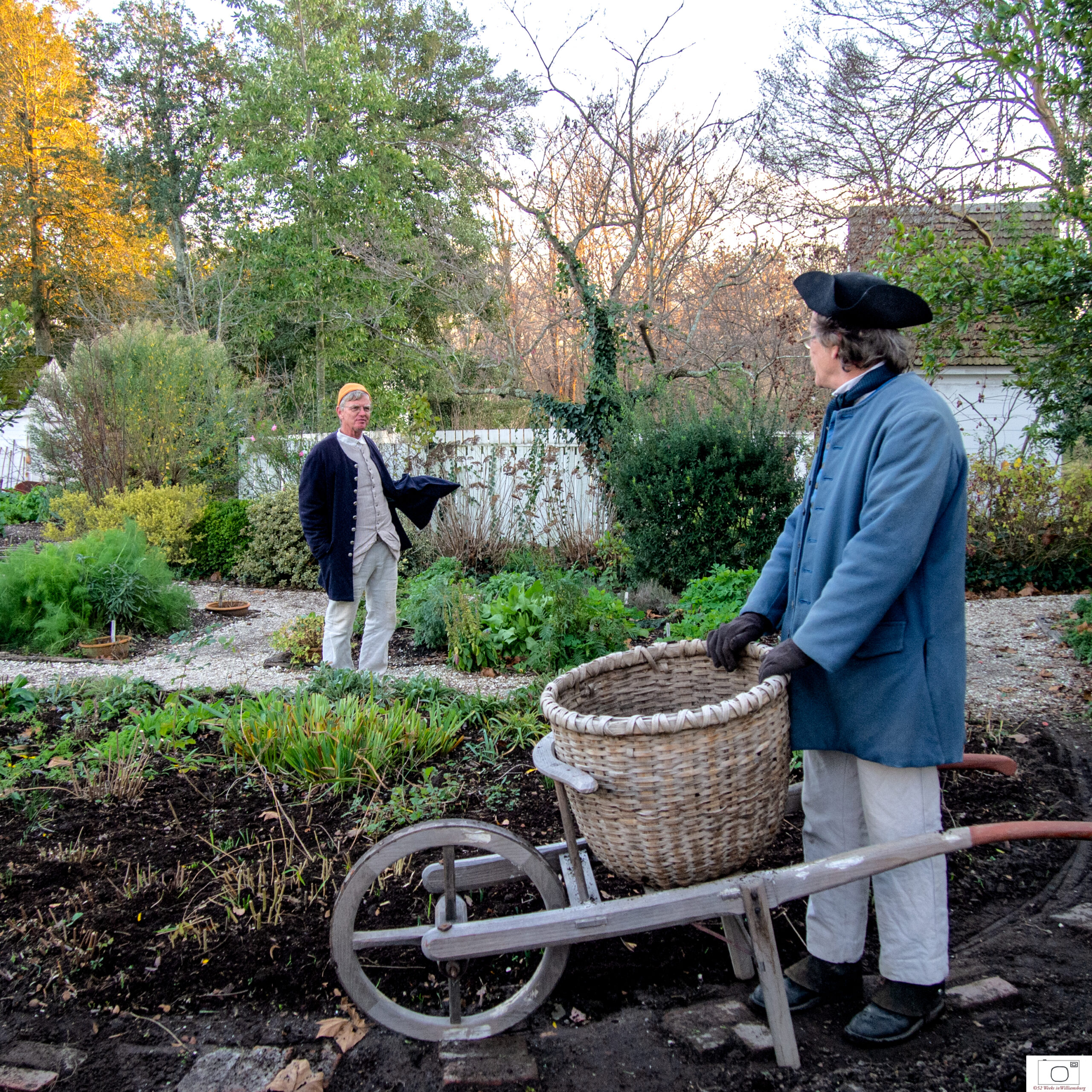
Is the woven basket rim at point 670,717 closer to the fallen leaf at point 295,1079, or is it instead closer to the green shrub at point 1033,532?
the fallen leaf at point 295,1079

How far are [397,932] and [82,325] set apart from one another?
86.4ft

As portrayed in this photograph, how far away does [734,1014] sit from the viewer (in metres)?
2.28

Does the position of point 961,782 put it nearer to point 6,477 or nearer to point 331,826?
point 331,826

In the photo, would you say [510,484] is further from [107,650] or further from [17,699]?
[17,699]

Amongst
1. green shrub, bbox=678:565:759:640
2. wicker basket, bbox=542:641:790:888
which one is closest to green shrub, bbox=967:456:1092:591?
green shrub, bbox=678:565:759:640

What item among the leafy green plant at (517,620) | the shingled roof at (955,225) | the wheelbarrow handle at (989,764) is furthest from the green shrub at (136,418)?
the wheelbarrow handle at (989,764)

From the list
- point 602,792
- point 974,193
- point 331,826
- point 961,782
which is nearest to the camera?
point 602,792

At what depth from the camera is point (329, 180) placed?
2062 centimetres

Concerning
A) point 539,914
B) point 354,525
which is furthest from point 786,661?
point 354,525

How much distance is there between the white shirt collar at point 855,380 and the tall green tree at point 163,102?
Result: 25030 millimetres

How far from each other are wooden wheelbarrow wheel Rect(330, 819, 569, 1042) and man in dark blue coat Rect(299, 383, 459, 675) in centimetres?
277

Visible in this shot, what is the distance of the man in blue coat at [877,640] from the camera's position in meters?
1.96

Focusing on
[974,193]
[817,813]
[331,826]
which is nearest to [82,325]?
[974,193]

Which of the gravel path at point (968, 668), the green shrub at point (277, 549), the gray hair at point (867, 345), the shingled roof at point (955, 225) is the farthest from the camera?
the shingled roof at point (955, 225)
